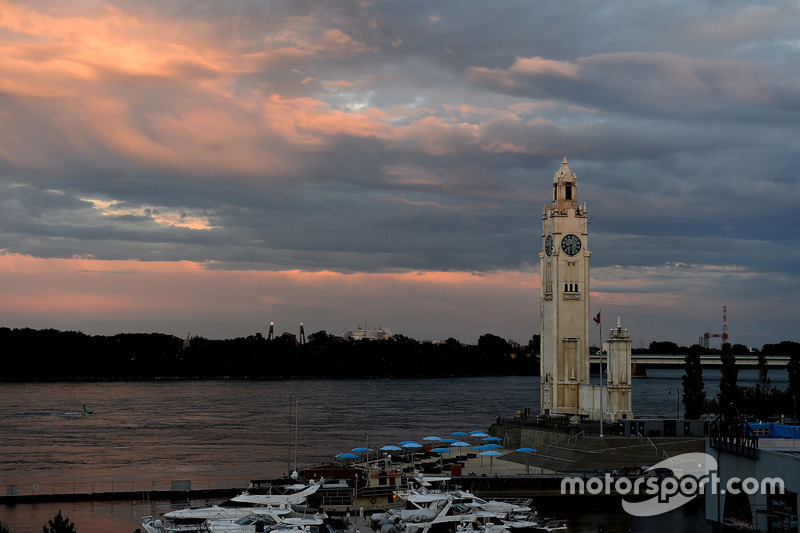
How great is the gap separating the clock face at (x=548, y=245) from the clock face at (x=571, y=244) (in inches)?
50.7

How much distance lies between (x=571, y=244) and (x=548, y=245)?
2.41 m

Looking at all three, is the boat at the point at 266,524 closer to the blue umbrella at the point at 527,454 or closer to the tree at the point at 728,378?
the blue umbrella at the point at 527,454

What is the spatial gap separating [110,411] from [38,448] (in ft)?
217

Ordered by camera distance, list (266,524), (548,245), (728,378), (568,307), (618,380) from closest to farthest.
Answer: (266,524) → (618,380) → (568,307) → (548,245) → (728,378)

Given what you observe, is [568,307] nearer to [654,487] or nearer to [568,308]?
[568,308]

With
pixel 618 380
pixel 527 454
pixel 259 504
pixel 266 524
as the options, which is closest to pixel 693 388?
pixel 618 380

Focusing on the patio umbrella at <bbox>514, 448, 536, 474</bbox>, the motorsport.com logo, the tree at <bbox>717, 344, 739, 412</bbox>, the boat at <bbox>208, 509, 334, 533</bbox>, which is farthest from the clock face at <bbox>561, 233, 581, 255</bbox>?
the boat at <bbox>208, 509, 334, 533</bbox>

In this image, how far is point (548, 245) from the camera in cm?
9056

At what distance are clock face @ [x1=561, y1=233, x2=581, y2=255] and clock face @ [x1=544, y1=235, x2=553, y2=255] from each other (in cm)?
129

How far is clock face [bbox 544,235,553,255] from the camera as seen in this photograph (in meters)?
90.0

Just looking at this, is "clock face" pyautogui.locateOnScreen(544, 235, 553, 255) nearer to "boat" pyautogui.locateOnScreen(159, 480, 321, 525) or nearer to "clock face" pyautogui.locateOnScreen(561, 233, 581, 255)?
"clock face" pyautogui.locateOnScreen(561, 233, 581, 255)

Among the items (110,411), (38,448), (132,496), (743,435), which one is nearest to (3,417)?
(110,411)

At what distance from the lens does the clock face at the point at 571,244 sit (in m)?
89.0

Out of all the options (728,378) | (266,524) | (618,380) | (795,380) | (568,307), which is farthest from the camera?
(728,378)
